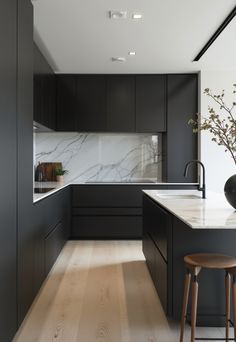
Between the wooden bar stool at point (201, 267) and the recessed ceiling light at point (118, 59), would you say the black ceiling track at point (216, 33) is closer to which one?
the recessed ceiling light at point (118, 59)

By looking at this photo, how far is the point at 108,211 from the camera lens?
572cm

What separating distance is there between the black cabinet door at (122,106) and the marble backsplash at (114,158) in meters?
0.40

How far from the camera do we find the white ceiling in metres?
3.43

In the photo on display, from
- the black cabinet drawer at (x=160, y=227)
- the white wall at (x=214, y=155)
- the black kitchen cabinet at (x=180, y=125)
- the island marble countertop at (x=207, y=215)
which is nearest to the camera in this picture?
the island marble countertop at (x=207, y=215)

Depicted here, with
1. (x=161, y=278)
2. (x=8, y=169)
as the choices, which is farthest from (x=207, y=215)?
(x=8, y=169)

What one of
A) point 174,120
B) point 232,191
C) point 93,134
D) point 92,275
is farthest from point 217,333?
point 93,134

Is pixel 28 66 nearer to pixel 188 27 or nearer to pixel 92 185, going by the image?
pixel 188 27

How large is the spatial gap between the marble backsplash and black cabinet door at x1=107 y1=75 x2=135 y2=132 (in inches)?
15.6

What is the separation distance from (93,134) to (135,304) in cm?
363

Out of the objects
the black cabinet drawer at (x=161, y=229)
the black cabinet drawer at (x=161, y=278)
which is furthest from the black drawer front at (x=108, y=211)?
the black cabinet drawer at (x=161, y=278)

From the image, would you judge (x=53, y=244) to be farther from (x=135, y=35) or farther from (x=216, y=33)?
(x=216, y=33)

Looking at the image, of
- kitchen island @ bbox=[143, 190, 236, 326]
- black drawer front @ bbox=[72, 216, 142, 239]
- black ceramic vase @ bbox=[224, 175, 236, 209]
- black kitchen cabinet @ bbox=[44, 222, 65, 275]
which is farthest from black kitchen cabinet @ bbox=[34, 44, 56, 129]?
black ceramic vase @ bbox=[224, 175, 236, 209]

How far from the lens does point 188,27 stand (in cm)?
392

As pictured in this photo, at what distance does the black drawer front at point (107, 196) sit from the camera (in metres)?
5.69
